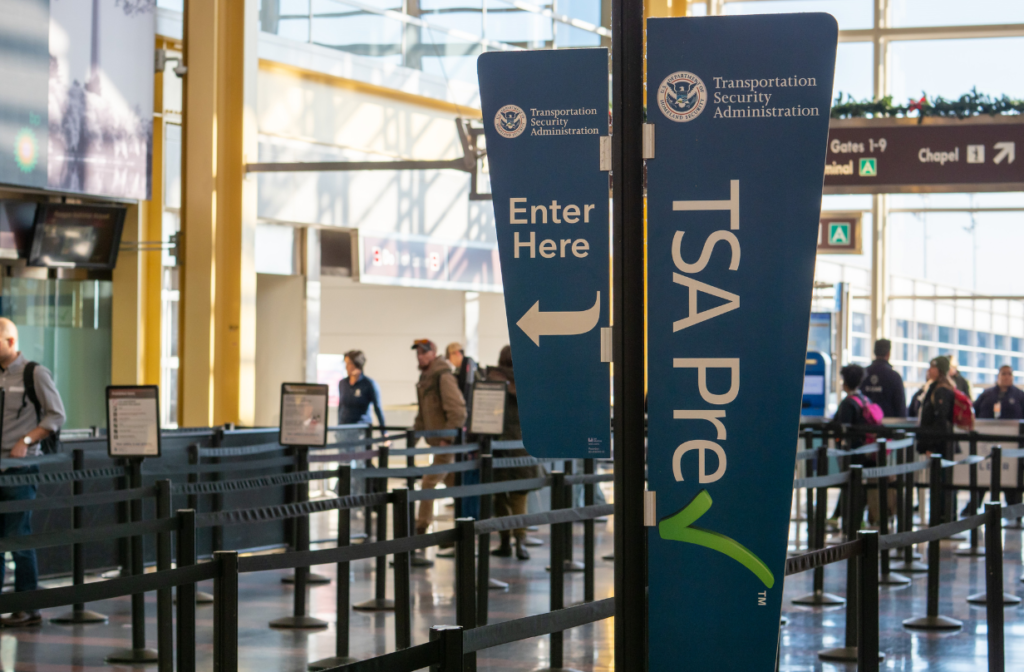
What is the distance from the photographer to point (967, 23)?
1938cm

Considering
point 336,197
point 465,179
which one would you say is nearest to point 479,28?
point 465,179

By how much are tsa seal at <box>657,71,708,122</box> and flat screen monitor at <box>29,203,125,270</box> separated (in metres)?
12.1

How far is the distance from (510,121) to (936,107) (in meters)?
9.96

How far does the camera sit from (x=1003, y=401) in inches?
584

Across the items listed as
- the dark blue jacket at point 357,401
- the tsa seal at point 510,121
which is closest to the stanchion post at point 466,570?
the tsa seal at point 510,121

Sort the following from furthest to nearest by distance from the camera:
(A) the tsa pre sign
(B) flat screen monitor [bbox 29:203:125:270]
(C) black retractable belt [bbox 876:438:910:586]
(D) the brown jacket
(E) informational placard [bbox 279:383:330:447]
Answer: (B) flat screen monitor [bbox 29:203:125:270] < (D) the brown jacket < (E) informational placard [bbox 279:383:330:447] < (C) black retractable belt [bbox 876:438:910:586] < (A) the tsa pre sign

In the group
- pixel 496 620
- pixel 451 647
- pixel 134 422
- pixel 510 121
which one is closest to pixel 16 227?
pixel 134 422

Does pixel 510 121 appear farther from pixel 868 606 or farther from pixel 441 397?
pixel 441 397

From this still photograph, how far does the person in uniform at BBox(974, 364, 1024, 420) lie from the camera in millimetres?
14758

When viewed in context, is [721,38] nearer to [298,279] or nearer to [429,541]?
[429,541]

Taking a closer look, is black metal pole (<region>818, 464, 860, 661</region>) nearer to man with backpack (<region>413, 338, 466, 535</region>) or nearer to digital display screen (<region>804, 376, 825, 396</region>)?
man with backpack (<region>413, 338, 466, 535</region>)

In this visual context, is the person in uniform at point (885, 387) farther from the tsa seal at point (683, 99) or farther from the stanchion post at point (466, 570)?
the tsa seal at point (683, 99)

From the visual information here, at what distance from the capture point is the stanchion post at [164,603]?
16.9 ft

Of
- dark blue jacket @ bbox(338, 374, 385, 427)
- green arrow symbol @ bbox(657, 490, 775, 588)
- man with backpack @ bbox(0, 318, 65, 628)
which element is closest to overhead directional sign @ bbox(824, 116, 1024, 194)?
dark blue jacket @ bbox(338, 374, 385, 427)
